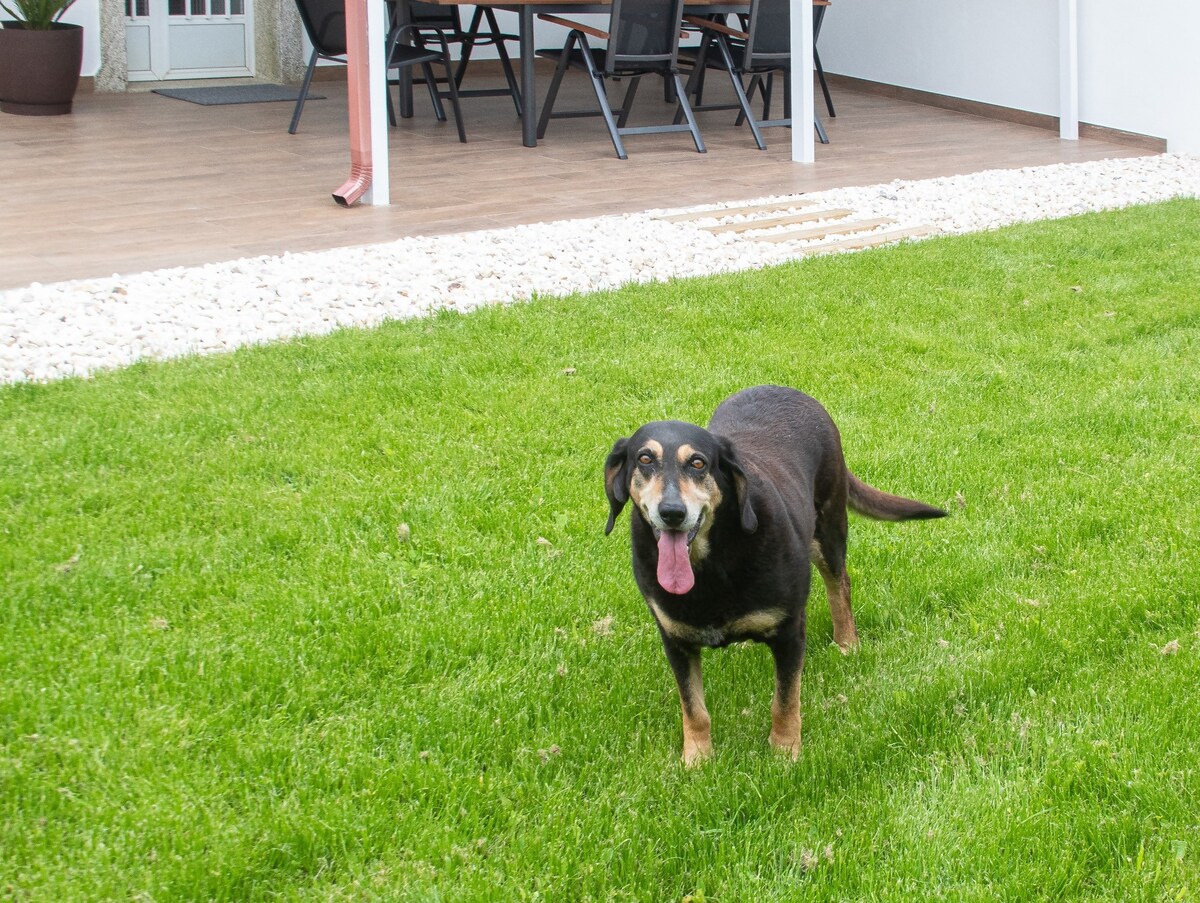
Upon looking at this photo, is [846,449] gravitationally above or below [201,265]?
below

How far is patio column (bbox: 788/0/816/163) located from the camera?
10.2m

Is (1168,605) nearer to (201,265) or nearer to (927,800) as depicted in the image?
(927,800)

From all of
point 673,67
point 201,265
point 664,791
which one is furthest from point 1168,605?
Result: point 673,67

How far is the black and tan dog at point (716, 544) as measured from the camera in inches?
103

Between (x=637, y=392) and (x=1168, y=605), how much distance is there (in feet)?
7.63

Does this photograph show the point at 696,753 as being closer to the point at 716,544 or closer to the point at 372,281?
the point at 716,544

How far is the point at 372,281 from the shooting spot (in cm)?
661

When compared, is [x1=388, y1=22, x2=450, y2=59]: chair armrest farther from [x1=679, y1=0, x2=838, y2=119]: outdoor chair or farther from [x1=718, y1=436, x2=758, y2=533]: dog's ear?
[x1=718, y1=436, x2=758, y2=533]: dog's ear

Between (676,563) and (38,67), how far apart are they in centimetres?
1065

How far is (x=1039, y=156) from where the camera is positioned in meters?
11.2

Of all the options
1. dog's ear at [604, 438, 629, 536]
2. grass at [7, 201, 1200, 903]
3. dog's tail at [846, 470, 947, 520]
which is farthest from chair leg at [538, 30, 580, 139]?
dog's ear at [604, 438, 629, 536]

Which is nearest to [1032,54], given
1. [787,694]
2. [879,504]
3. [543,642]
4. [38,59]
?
[38,59]

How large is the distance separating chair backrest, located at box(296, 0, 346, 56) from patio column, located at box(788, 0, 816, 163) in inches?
144

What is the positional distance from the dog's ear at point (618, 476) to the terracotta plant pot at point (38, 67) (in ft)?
33.2
